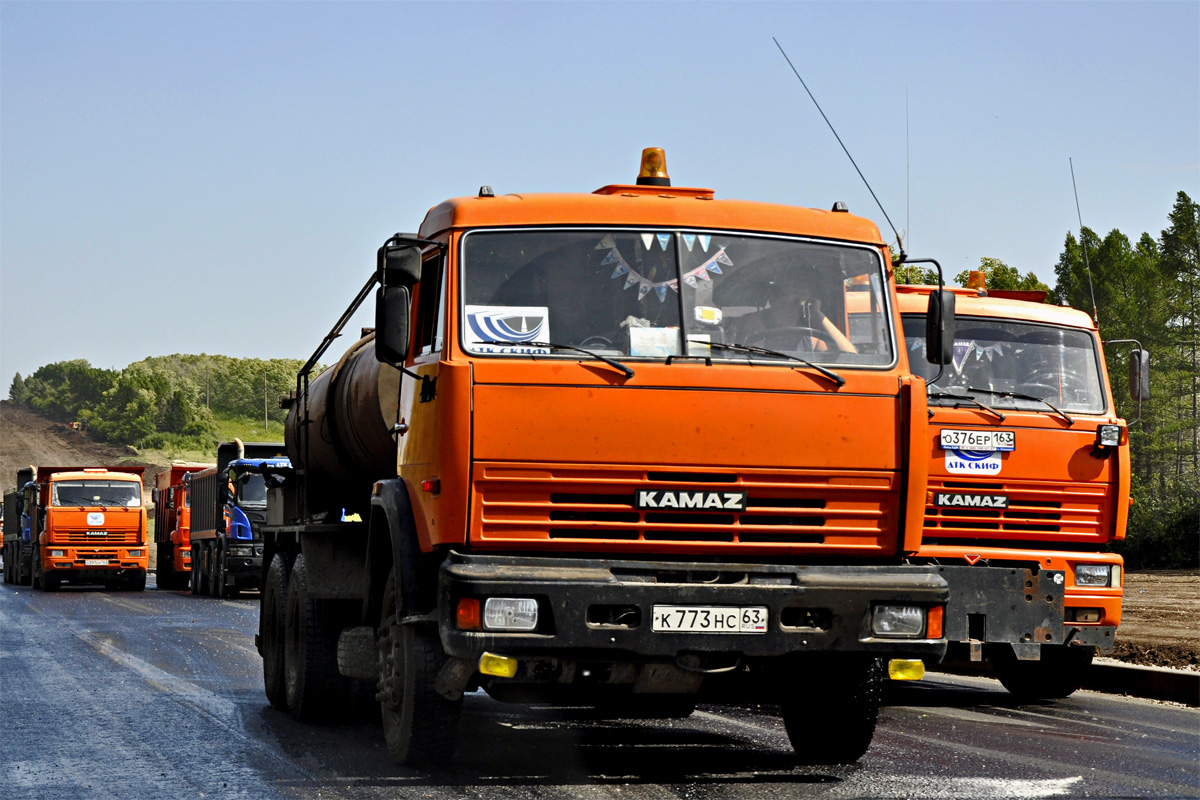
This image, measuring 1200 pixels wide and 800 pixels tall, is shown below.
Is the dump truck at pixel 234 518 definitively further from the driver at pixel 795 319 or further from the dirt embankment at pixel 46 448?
the dirt embankment at pixel 46 448

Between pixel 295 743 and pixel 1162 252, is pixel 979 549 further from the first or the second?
pixel 1162 252

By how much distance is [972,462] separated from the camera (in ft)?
34.8

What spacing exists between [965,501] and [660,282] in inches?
167

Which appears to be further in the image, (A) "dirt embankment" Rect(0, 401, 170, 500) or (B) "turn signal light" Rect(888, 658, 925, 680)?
(A) "dirt embankment" Rect(0, 401, 170, 500)

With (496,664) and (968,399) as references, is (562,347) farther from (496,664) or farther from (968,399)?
(968,399)

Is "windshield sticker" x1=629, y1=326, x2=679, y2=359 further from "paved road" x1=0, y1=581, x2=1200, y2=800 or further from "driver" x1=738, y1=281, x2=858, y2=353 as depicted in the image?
"paved road" x1=0, y1=581, x2=1200, y2=800

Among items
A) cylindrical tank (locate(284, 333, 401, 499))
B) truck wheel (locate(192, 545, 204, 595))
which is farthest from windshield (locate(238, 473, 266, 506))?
cylindrical tank (locate(284, 333, 401, 499))

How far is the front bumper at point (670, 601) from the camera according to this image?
22.1ft

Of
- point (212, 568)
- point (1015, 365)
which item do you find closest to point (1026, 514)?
point (1015, 365)

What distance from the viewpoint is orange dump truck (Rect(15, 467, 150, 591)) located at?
34625 millimetres

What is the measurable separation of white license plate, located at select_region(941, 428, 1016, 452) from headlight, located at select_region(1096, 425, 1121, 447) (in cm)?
74

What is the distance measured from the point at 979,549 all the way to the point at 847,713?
→ 116 inches

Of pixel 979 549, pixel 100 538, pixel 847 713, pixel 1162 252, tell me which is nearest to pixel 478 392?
pixel 847 713

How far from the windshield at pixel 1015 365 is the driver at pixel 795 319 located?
3540 mm
